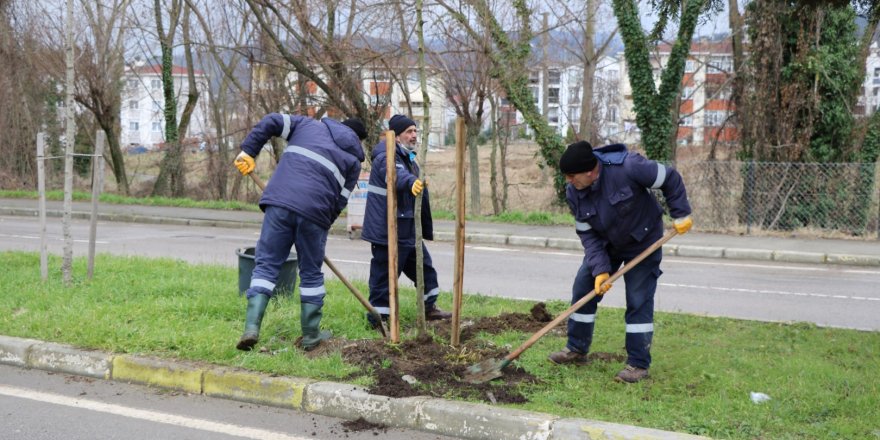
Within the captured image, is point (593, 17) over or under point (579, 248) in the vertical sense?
over

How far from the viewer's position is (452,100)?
20.5 meters

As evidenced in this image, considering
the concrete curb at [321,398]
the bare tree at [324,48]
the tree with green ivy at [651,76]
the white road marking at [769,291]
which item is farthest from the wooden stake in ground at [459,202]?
the tree with green ivy at [651,76]

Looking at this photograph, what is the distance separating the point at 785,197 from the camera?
634 inches

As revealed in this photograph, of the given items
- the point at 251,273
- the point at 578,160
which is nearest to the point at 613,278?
the point at 578,160

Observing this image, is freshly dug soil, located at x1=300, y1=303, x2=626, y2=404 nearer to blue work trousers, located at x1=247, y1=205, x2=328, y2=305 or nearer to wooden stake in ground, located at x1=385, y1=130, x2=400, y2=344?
wooden stake in ground, located at x1=385, y1=130, x2=400, y2=344

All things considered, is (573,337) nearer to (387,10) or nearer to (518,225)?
(518,225)

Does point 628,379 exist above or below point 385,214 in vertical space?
below

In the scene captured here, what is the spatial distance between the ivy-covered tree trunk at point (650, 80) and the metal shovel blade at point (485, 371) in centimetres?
1446

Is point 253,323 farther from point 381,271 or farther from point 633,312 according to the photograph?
point 633,312

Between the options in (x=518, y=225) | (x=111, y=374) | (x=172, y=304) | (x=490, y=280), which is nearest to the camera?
(x=111, y=374)


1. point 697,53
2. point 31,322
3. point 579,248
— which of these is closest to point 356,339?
point 31,322

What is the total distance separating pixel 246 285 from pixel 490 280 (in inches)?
151

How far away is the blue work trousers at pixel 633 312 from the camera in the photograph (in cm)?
517

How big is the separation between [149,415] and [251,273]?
2.41m
